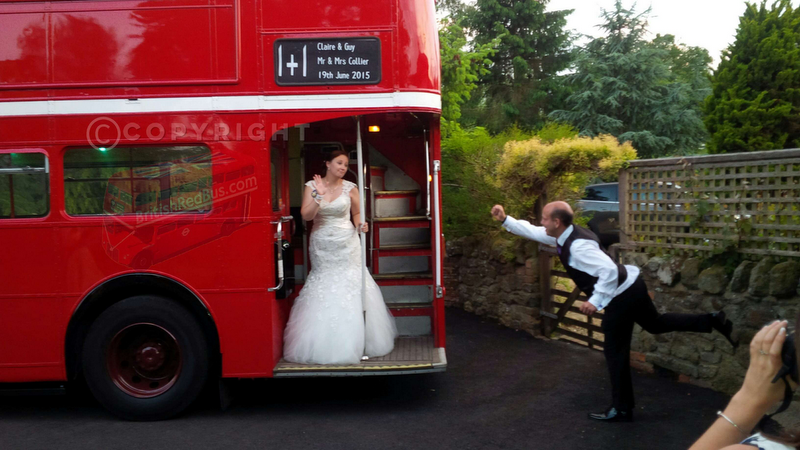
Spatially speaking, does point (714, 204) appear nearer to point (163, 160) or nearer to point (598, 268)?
point (598, 268)

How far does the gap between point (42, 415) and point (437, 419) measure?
3.36 m

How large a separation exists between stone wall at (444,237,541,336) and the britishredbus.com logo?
14.1 feet

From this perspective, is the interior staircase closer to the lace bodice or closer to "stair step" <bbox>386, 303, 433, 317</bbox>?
"stair step" <bbox>386, 303, 433, 317</bbox>

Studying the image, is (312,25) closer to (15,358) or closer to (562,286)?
(15,358)

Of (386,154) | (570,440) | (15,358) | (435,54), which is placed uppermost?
(435,54)

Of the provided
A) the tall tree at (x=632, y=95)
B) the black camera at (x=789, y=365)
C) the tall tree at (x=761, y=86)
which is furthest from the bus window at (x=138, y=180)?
A: the tall tree at (x=632, y=95)

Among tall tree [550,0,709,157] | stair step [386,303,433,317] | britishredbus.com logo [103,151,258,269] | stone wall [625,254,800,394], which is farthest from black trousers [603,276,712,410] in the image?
tall tree [550,0,709,157]

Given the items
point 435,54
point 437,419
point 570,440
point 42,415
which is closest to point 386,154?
point 435,54

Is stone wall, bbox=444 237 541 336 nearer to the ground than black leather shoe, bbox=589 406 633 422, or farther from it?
farther from it

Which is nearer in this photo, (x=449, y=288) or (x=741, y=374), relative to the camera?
(x=741, y=374)

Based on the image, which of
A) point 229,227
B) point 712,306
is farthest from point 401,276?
point 712,306

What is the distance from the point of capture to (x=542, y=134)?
9242mm

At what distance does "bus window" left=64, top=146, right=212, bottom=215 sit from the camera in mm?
5305

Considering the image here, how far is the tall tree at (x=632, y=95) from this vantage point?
20828 millimetres
